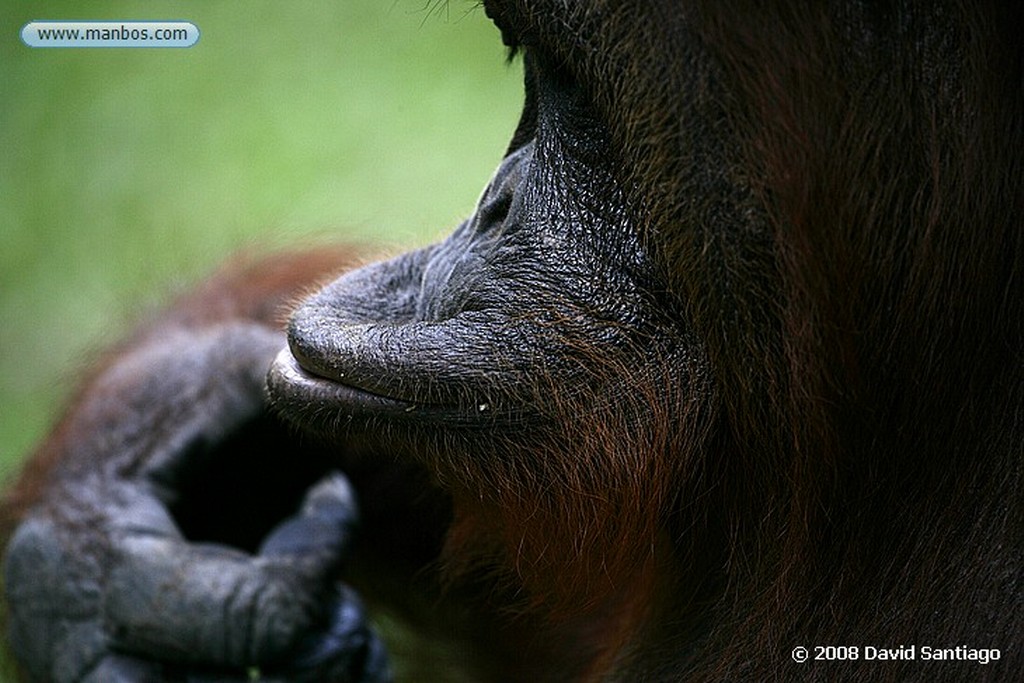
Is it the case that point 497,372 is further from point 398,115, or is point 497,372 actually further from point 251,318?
point 398,115

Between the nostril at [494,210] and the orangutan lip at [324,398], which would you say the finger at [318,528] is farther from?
the nostril at [494,210]

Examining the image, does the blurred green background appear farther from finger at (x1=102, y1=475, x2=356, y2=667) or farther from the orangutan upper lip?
the orangutan upper lip

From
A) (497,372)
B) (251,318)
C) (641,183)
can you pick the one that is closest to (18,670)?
(251,318)

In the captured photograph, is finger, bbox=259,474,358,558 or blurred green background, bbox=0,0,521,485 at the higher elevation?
blurred green background, bbox=0,0,521,485

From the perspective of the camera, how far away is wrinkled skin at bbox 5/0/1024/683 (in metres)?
1.33

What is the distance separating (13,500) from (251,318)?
1.91 ft

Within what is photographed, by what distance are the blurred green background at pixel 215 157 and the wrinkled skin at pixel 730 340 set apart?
6.54 feet

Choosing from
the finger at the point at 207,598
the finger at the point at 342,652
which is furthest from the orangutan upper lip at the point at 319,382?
the finger at the point at 342,652

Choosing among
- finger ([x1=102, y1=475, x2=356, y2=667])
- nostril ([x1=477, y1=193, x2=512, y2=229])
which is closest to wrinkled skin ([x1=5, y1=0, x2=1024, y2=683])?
nostril ([x1=477, y1=193, x2=512, y2=229])

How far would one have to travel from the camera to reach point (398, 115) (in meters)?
4.40

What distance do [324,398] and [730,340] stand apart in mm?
498

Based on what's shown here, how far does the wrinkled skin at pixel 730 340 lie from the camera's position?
1330 millimetres

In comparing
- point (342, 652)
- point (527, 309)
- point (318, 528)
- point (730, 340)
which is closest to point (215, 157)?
point (318, 528)

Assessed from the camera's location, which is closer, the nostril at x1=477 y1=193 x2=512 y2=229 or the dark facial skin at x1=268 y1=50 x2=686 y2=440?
the dark facial skin at x1=268 y1=50 x2=686 y2=440
